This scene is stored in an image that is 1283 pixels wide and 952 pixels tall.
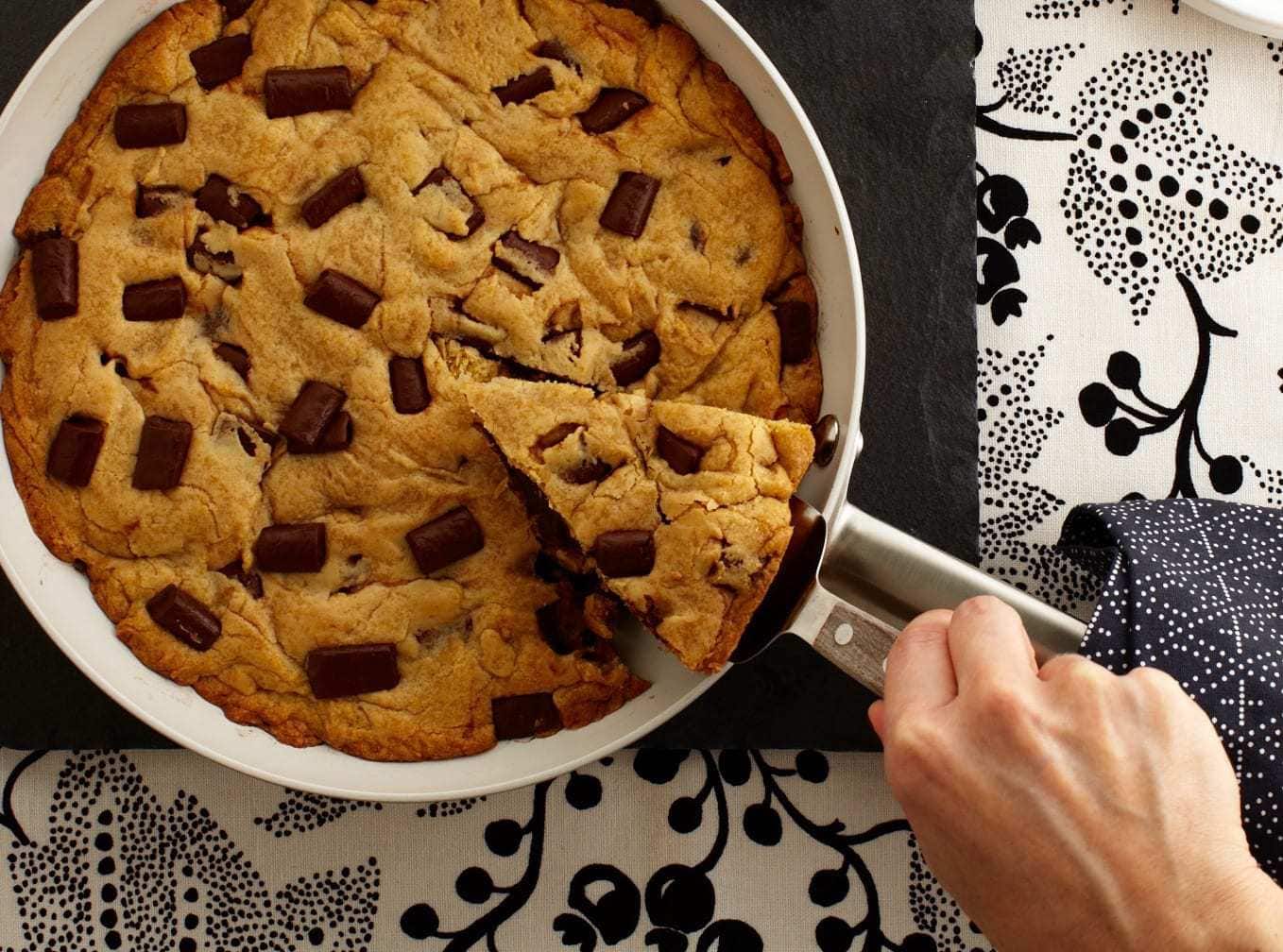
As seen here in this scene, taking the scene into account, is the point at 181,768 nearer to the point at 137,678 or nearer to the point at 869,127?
the point at 137,678

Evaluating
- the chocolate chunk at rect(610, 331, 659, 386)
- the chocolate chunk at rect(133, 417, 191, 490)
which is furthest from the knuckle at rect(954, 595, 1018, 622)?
the chocolate chunk at rect(133, 417, 191, 490)

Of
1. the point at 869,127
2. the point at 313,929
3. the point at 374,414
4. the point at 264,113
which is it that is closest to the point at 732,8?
the point at 869,127

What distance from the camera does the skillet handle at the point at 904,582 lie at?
210 centimetres

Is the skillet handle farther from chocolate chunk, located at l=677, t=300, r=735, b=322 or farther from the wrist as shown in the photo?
the wrist

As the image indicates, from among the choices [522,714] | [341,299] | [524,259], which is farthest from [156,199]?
[522,714]

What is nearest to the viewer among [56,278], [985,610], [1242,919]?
[1242,919]

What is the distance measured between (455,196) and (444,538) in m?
0.67

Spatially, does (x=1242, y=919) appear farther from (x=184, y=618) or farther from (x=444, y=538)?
(x=184, y=618)

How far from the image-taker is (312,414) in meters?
2.21

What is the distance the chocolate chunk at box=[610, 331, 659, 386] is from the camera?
2.28 metres

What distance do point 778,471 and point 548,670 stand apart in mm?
634

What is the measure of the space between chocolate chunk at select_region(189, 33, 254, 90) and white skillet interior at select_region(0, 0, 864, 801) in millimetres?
136

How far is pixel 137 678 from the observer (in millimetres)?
2268

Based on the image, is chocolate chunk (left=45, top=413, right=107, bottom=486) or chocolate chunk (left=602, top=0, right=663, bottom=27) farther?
chocolate chunk (left=602, top=0, right=663, bottom=27)
